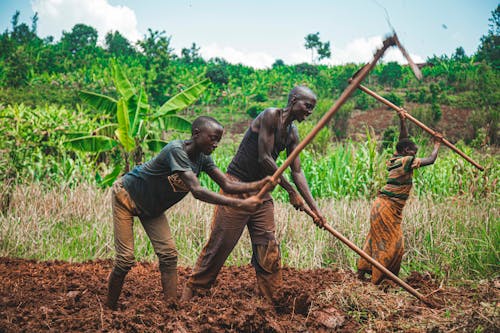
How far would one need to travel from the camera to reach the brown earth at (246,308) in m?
3.09

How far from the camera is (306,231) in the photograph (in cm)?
576

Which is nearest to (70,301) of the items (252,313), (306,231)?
(252,313)

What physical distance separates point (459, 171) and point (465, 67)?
803 inches

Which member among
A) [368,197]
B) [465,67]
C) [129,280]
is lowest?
[129,280]

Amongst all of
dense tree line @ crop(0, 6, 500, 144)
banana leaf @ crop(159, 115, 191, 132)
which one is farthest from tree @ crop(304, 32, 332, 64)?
banana leaf @ crop(159, 115, 191, 132)

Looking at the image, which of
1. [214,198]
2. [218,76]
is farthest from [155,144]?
[218,76]

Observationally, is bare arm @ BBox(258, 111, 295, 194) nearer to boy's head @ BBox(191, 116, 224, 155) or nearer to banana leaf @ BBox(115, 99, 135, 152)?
boy's head @ BBox(191, 116, 224, 155)

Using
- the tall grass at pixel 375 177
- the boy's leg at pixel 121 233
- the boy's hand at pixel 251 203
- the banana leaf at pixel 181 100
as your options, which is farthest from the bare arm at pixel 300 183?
the banana leaf at pixel 181 100

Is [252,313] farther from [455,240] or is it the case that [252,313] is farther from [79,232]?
[79,232]

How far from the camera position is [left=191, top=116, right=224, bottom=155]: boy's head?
3203 millimetres

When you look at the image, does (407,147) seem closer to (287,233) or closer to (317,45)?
(287,233)

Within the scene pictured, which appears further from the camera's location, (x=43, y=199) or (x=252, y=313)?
(x=43, y=199)

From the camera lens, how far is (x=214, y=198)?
10.3 ft

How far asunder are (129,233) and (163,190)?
1.49 ft
